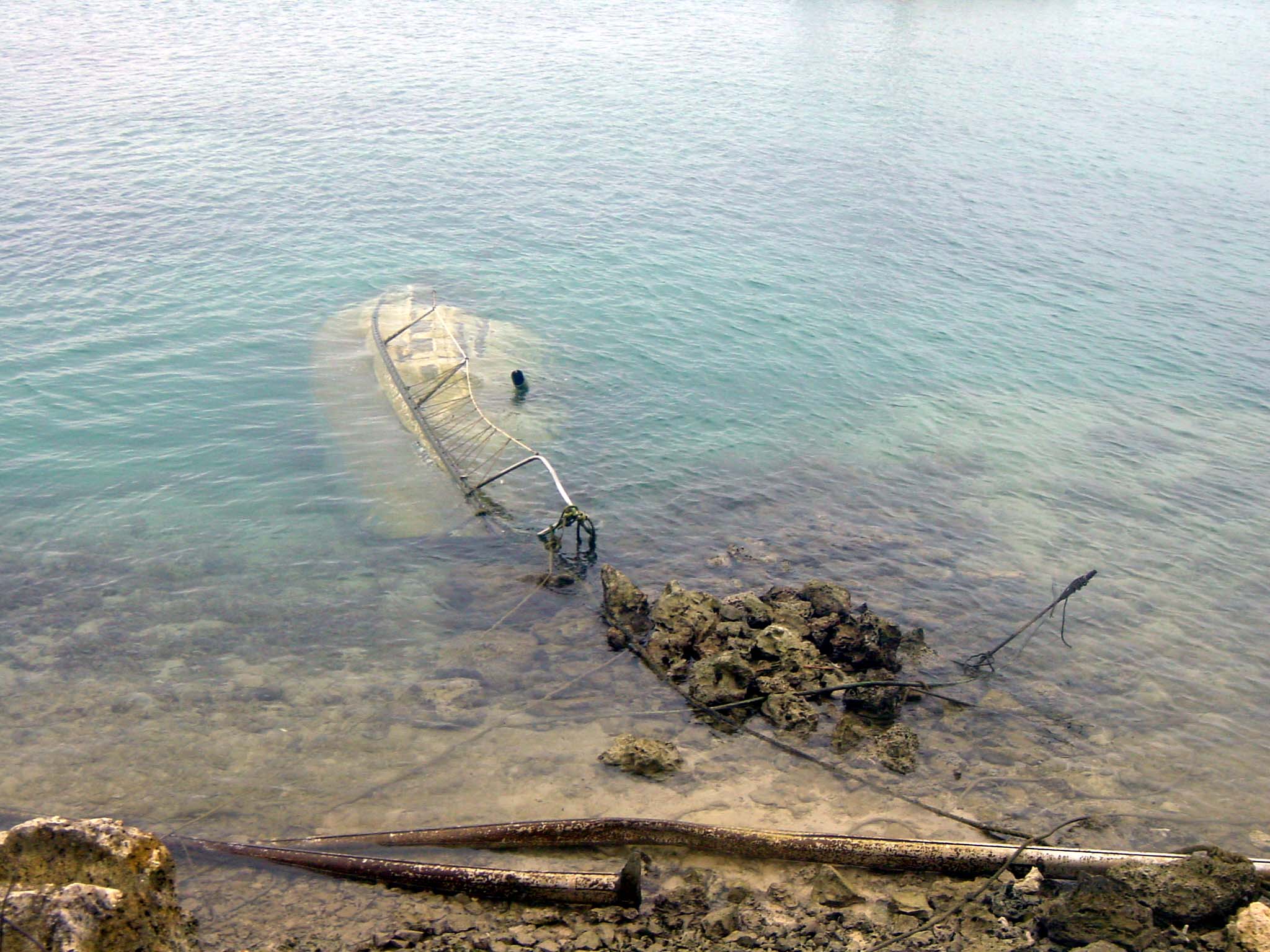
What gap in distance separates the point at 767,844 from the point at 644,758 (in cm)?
224

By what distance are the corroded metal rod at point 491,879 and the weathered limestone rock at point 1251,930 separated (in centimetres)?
618

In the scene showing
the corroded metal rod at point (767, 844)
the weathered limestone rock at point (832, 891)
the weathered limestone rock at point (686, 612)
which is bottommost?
the weathered limestone rock at point (832, 891)

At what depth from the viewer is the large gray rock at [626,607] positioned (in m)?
16.2

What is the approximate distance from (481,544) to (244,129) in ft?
98.7

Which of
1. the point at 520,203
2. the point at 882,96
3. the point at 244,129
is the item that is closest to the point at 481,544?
the point at 520,203

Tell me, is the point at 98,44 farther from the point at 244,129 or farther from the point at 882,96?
the point at 882,96

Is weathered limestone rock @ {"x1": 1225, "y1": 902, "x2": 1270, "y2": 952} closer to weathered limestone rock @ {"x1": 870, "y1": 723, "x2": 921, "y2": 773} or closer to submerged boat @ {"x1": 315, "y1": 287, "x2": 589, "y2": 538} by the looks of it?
weathered limestone rock @ {"x1": 870, "y1": 723, "x2": 921, "y2": 773}

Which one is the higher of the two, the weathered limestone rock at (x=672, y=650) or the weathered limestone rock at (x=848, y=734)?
the weathered limestone rock at (x=672, y=650)

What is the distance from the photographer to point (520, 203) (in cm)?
3684

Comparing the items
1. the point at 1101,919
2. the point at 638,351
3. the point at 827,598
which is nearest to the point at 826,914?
the point at 1101,919

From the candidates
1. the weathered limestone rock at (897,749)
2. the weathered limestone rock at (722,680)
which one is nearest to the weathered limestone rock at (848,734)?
the weathered limestone rock at (897,749)

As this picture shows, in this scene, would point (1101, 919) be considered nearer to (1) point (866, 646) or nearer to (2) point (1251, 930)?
(2) point (1251, 930)

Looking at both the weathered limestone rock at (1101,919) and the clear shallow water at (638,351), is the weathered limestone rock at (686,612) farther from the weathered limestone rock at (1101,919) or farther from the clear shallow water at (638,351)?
the weathered limestone rock at (1101,919)

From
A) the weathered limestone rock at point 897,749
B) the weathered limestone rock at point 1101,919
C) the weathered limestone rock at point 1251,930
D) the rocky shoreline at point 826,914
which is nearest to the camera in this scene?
the weathered limestone rock at point 1251,930
